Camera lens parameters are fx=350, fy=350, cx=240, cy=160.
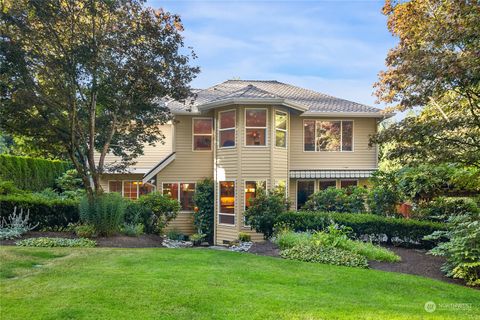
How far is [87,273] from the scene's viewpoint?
6.19 metres

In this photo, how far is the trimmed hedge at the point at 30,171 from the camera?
1536 centimetres

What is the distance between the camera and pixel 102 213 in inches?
429

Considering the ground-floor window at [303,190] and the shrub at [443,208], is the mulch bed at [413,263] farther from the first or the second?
the ground-floor window at [303,190]

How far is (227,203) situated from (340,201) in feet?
15.8

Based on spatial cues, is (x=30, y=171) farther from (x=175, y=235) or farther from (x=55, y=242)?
(x=55, y=242)

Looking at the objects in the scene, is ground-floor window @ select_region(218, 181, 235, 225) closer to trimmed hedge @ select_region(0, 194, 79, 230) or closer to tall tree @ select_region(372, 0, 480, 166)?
trimmed hedge @ select_region(0, 194, 79, 230)

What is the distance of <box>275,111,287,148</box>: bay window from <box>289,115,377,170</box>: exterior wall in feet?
5.97

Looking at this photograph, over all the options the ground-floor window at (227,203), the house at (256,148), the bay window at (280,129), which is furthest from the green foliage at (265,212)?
the bay window at (280,129)

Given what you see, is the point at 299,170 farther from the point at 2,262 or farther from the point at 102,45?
the point at 2,262

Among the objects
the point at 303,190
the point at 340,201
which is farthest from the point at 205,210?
the point at 340,201

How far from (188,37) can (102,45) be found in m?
3.24

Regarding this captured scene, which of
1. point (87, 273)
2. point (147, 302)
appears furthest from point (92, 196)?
point (147, 302)

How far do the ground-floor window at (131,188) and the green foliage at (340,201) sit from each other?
10507 mm

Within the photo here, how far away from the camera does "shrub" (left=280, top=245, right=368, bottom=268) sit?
27.6 feet
